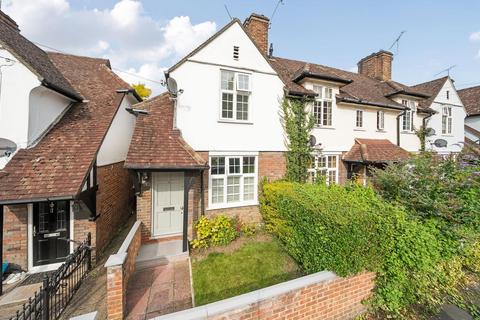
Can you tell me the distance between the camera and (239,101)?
8.81 metres

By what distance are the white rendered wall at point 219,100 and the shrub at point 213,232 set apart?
109 inches

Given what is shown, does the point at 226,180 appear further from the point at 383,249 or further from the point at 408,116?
the point at 408,116

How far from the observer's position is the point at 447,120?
607 inches

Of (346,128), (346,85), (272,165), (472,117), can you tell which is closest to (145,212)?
(272,165)

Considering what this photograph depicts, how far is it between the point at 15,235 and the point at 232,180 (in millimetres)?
6874

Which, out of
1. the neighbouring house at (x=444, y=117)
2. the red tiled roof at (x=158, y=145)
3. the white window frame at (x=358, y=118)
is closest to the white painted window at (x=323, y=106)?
the white window frame at (x=358, y=118)

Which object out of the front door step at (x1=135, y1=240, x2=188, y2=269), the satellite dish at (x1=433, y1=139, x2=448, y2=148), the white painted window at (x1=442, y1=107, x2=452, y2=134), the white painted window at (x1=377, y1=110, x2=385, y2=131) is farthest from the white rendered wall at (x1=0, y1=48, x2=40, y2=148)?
the white painted window at (x1=442, y1=107, x2=452, y2=134)

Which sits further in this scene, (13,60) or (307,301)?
(13,60)

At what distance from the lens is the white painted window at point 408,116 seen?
44.1 ft

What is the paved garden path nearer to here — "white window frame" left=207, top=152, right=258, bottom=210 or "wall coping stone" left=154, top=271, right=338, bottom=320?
"wall coping stone" left=154, top=271, right=338, bottom=320

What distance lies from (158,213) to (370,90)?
14958 mm

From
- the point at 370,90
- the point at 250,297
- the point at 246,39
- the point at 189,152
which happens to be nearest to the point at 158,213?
the point at 189,152

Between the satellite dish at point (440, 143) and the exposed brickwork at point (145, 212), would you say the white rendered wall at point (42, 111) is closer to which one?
the exposed brickwork at point (145, 212)

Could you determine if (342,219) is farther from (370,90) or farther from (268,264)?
(370,90)
